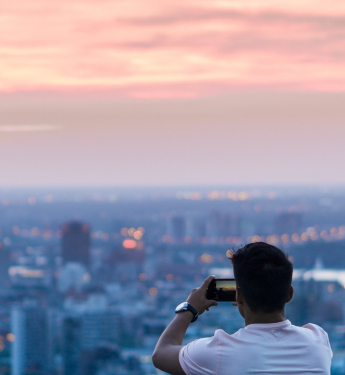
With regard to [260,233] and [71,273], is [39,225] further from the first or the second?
[260,233]

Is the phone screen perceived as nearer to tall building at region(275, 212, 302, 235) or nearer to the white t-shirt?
the white t-shirt

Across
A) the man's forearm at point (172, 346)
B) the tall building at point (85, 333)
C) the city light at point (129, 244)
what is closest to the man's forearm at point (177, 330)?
the man's forearm at point (172, 346)

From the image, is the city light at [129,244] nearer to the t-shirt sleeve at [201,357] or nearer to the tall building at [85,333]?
the tall building at [85,333]

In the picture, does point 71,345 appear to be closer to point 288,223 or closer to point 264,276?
point 264,276

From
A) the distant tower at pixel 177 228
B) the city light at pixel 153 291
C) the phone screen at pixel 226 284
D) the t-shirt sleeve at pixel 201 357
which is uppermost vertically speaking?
the phone screen at pixel 226 284

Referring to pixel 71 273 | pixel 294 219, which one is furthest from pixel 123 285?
pixel 294 219

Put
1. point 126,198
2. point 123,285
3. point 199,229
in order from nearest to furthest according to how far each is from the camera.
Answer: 1. point 123,285
2. point 199,229
3. point 126,198
